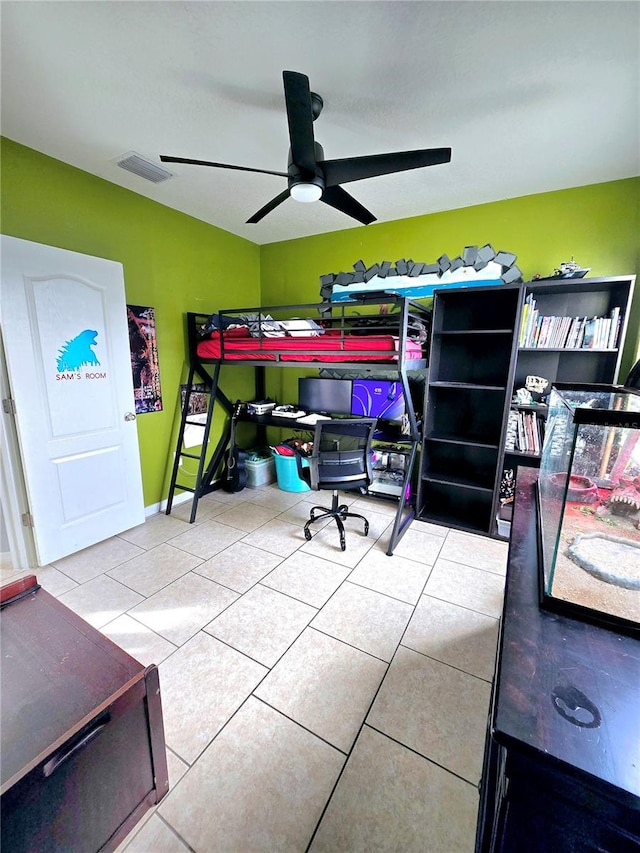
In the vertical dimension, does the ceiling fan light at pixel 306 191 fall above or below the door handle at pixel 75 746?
above

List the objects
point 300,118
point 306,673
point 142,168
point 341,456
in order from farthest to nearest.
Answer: point 341,456
point 142,168
point 306,673
point 300,118

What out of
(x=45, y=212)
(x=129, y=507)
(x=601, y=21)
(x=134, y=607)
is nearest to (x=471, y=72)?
(x=601, y=21)

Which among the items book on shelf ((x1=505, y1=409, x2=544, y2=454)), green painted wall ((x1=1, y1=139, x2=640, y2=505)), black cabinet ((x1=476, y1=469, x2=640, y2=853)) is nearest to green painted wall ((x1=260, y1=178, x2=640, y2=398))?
green painted wall ((x1=1, y1=139, x2=640, y2=505))

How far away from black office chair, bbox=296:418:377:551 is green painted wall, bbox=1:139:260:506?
152cm

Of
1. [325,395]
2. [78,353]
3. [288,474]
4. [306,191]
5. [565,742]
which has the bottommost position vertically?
[288,474]

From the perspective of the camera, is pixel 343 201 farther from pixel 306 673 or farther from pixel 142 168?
pixel 306 673

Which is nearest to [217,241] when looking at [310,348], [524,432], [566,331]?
[310,348]

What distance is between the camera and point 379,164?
167cm

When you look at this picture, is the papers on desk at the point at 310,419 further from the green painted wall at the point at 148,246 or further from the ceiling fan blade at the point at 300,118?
the ceiling fan blade at the point at 300,118

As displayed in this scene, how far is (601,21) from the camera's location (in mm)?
1302

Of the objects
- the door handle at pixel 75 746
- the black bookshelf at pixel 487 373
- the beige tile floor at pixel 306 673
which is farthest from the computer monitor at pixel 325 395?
the door handle at pixel 75 746

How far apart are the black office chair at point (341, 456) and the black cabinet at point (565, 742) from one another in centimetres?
187

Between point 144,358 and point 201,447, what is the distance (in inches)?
38.5

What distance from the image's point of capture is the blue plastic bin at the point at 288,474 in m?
3.60
